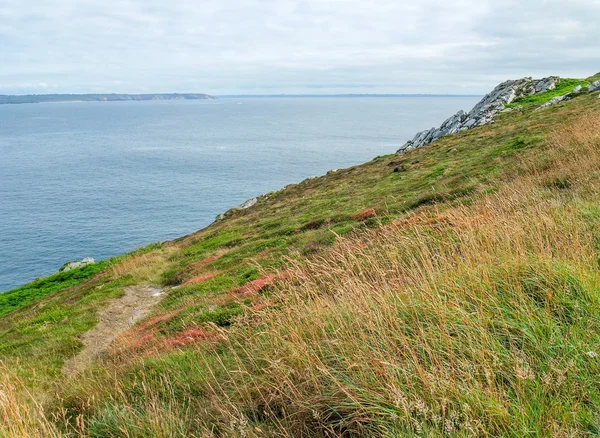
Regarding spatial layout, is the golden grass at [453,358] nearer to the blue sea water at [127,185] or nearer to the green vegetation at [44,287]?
the green vegetation at [44,287]

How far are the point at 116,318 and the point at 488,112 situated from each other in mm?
58887

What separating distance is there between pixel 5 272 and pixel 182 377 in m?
66.9

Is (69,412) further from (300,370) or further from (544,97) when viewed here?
(544,97)

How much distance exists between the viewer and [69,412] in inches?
299

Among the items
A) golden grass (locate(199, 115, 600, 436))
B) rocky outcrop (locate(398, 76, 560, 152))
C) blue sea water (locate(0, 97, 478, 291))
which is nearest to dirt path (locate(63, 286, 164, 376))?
golden grass (locate(199, 115, 600, 436))

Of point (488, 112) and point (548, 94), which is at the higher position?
point (548, 94)

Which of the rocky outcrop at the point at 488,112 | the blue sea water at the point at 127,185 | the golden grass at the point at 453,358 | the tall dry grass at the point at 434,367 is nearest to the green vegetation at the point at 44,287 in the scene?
the blue sea water at the point at 127,185

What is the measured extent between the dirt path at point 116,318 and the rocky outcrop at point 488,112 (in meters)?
47.2

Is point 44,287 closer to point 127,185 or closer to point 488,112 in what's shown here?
point 488,112

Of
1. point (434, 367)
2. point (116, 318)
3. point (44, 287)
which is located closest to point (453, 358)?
point (434, 367)

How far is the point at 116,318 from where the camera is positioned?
65.1ft

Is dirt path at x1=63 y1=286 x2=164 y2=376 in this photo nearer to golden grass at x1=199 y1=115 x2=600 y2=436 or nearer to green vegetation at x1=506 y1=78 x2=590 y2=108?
golden grass at x1=199 y1=115 x2=600 y2=436

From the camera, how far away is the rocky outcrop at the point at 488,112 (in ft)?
201

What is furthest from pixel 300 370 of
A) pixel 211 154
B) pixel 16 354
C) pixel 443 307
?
pixel 211 154
